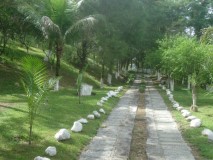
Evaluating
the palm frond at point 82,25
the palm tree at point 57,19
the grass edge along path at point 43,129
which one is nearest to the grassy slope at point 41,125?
the grass edge along path at point 43,129

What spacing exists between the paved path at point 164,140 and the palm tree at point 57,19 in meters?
7.60

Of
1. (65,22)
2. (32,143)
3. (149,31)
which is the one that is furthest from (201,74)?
(149,31)

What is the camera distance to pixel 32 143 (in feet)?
31.0

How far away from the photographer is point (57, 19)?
2255cm

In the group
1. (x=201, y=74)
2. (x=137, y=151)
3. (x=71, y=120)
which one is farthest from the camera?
(x=201, y=74)

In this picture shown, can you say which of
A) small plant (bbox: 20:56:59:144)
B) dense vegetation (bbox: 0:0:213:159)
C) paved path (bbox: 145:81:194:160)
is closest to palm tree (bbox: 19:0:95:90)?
dense vegetation (bbox: 0:0:213:159)

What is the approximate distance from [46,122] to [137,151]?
3749 millimetres

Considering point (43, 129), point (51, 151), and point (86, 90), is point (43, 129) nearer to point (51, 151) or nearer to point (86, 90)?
point (51, 151)

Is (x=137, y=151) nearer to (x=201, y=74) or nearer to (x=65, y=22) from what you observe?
(x=201, y=74)

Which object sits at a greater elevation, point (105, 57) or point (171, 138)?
point (105, 57)

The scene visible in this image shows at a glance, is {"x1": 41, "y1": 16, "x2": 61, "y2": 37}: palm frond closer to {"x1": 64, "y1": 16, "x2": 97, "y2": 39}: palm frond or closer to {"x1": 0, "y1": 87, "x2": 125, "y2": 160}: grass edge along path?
{"x1": 64, "y1": 16, "x2": 97, "y2": 39}: palm frond

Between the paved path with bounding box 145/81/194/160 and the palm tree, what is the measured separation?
299 inches

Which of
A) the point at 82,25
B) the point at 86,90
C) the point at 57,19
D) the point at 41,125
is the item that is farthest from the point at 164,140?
the point at 57,19

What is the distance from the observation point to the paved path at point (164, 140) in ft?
31.0
